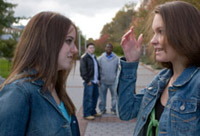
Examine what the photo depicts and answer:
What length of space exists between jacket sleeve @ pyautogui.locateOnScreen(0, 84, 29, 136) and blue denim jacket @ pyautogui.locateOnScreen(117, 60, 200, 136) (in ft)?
2.62

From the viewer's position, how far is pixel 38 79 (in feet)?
4.69

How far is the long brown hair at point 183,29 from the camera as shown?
146 centimetres

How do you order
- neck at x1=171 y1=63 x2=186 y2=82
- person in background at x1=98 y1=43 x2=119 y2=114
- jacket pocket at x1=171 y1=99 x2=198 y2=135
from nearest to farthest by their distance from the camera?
jacket pocket at x1=171 y1=99 x2=198 y2=135 → neck at x1=171 y1=63 x2=186 y2=82 → person in background at x1=98 y1=43 x2=119 y2=114

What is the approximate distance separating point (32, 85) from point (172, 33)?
93cm

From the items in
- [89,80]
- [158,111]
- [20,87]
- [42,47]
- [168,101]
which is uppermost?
[42,47]

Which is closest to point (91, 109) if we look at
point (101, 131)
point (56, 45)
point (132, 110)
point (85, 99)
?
point (85, 99)

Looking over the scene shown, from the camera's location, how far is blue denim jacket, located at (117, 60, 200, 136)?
1379mm

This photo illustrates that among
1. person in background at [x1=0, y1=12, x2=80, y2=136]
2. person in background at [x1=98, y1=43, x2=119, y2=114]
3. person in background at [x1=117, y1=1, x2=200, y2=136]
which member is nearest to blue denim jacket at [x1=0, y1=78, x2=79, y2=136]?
person in background at [x1=0, y1=12, x2=80, y2=136]

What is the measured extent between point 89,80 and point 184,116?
4.78 m

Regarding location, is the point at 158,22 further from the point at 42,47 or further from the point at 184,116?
the point at 42,47

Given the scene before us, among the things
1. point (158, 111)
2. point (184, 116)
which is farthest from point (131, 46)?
point (184, 116)

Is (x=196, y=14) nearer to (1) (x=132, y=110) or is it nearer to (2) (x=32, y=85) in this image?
(1) (x=132, y=110)

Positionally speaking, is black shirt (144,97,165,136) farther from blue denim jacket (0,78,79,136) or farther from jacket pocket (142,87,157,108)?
blue denim jacket (0,78,79,136)

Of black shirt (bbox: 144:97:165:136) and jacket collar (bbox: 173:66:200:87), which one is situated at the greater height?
jacket collar (bbox: 173:66:200:87)
